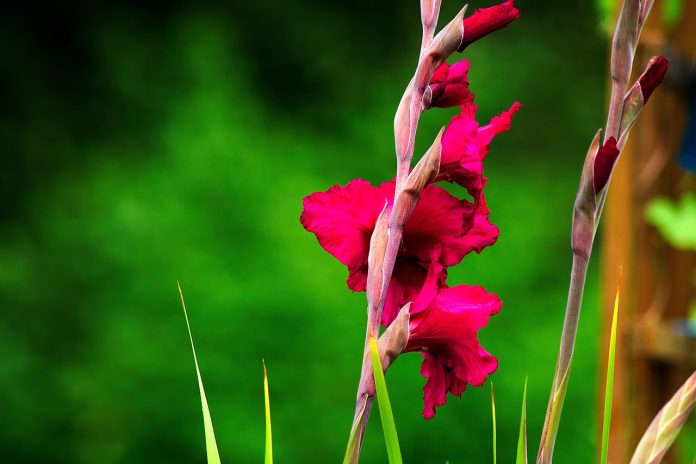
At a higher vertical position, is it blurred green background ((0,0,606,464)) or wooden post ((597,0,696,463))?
blurred green background ((0,0,606,464))

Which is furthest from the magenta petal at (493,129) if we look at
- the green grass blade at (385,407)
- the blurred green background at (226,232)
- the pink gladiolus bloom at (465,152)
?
the blurred green background at (226,232)

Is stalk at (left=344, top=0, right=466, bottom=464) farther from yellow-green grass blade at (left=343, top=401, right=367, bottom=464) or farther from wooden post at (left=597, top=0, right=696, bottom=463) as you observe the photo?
wooden post at (left=597, top=0, right=696, bottom=463)

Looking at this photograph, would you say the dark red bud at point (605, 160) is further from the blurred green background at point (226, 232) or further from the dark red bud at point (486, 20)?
the blurred green background at point (226, 232)

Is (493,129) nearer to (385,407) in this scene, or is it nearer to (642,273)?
(385,407)

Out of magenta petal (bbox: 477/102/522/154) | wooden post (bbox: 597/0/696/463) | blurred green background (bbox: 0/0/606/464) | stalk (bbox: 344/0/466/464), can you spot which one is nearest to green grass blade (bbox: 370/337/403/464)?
stalk (bbox: 344/0/466/464)

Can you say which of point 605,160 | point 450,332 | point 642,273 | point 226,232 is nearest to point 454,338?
point 450,332

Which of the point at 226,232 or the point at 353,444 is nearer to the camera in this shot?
the point at 353,444

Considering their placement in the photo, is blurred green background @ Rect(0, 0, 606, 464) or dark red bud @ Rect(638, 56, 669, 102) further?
blurred green background @ Rect(0, 0, 606, 464)
